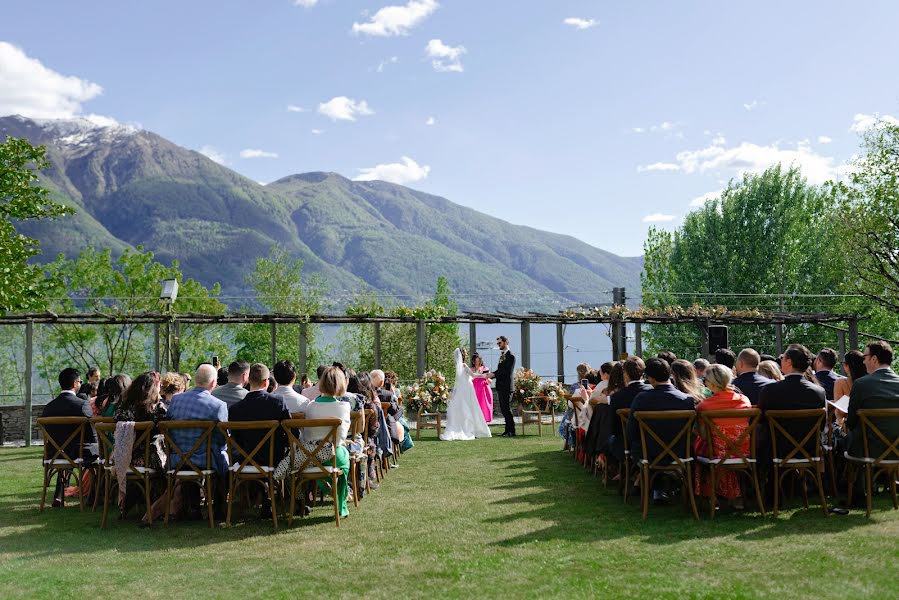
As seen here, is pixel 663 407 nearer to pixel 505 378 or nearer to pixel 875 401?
pixel 875 401

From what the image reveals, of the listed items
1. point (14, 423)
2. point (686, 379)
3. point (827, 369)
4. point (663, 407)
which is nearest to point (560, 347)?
point (827, 369)

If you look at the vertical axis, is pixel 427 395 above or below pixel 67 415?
below

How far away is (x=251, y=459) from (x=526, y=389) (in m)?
8.47

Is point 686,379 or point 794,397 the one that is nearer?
point 794,397

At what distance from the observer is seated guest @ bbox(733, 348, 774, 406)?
724cm

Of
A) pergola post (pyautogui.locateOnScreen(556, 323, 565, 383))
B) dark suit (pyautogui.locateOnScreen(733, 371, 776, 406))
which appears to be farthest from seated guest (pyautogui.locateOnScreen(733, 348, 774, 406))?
pergola post (pyautogui.locateOnScreen(556, 323, 565, 383))

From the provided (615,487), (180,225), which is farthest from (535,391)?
(180,225)

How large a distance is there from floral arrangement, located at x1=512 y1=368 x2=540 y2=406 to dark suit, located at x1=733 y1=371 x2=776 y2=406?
7.05 meters

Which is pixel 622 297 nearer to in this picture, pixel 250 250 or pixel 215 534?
pixel 215 534

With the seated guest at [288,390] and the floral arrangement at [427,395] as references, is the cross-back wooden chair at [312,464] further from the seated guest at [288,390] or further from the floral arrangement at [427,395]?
the floral arrangement at [427,395]

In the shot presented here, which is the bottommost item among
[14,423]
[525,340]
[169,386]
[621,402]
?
[14,423]

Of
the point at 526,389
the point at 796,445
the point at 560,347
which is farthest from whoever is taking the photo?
the point at 560,347

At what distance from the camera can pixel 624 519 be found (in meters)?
6.39

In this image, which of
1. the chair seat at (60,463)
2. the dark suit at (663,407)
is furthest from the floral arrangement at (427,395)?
the dark suit at (663,407)
